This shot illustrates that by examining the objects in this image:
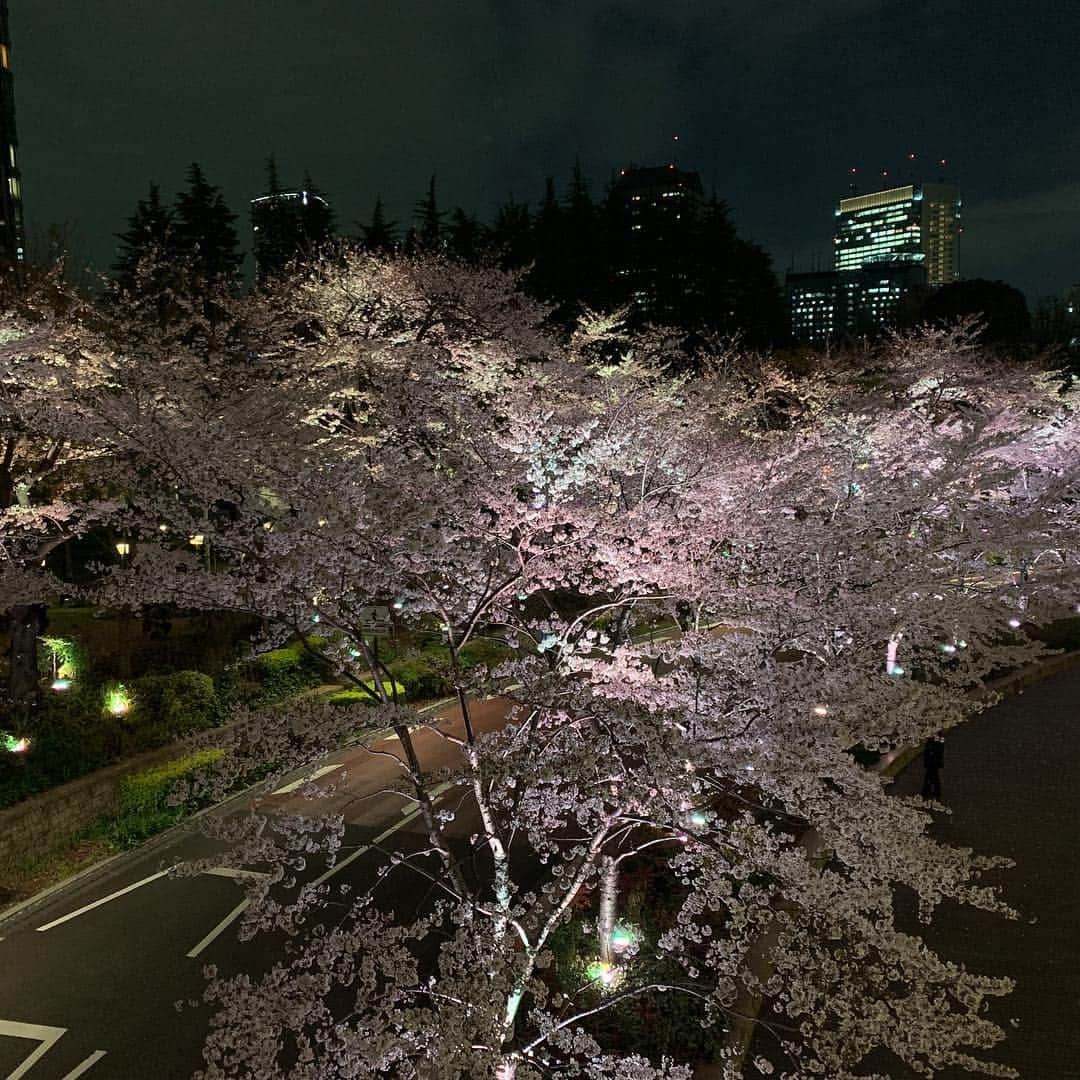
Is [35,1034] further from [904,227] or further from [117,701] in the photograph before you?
[904,227]

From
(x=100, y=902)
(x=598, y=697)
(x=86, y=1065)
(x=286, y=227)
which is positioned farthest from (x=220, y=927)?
(x=286, y=227)

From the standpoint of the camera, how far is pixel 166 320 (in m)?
19.3

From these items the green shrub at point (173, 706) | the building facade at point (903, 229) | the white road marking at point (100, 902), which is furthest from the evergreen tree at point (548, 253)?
the building facade at point (903, 229)

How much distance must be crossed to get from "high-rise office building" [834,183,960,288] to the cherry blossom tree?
181m

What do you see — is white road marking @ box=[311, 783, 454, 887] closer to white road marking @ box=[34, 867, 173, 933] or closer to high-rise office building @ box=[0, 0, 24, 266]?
white road marking @ box=[34, 867, 173, 933]

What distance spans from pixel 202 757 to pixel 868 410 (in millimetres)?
16737

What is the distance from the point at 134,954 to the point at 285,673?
7562 millimetres

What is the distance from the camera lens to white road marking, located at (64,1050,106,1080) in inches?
278

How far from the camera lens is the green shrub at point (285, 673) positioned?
51.2 ft

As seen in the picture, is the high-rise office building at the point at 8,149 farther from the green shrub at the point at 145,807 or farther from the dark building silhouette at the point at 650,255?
the green shrub at the point at 145,807

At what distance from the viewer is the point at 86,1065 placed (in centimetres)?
720

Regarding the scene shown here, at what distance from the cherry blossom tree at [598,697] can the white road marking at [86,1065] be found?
1183 millimetres

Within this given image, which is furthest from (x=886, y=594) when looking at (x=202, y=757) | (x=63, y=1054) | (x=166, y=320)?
(x=166, y=320)

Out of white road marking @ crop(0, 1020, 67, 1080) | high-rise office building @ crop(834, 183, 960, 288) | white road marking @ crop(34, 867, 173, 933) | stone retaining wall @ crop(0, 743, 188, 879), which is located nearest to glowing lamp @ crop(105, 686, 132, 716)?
stone retaining wall @ crop(0, 743, 188, 879)
